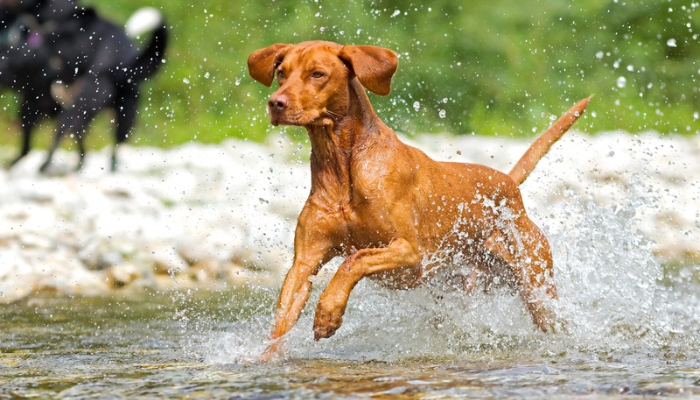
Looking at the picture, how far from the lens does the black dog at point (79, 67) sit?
10.7 m

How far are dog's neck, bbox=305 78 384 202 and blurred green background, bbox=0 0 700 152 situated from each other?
28.7 feet

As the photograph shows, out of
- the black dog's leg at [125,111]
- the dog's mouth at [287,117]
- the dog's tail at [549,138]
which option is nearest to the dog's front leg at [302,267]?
the dog's mouth at [287,117]

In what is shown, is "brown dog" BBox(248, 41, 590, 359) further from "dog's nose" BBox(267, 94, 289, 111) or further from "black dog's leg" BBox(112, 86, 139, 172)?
"black dog's leg" BBox(112, 86, 139, 172)

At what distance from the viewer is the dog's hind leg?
16.6 ft

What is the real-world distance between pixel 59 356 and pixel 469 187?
2.24 metres

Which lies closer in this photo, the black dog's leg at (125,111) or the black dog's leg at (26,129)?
the black dog's leg at (26,129)

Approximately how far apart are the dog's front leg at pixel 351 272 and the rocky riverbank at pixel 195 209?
1981 mm


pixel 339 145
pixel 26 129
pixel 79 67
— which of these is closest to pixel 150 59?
pixel 79 67

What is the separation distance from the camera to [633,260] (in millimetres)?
5531

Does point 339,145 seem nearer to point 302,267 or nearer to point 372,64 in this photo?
point 372,64

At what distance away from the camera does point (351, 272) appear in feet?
12.7

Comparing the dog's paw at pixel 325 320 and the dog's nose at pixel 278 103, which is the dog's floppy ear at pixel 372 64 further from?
the dog's paw at pixel 325 320

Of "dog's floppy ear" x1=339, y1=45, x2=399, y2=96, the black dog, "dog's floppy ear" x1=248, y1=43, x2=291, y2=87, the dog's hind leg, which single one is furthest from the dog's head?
the black dog

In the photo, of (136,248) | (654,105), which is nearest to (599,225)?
(136,248)
